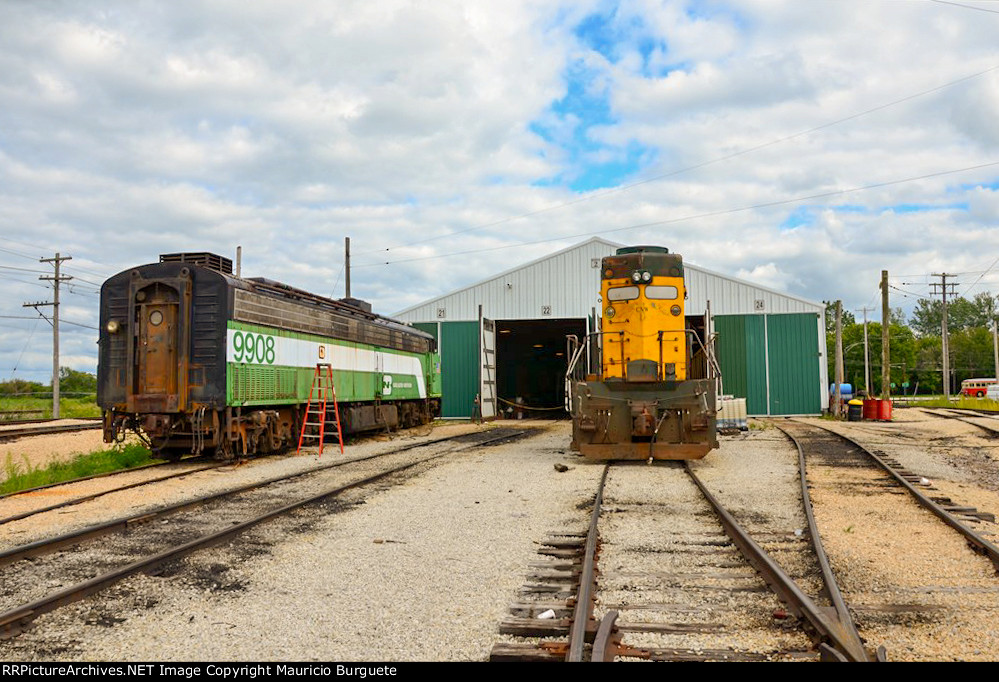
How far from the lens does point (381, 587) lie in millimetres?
5199

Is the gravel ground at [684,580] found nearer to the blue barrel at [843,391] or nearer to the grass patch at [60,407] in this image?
the blue barrel at [843,391]

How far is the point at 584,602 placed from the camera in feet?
14.6

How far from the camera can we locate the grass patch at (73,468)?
36.2 feet

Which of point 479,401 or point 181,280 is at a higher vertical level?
point 181,280

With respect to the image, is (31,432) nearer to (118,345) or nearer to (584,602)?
(118,345)

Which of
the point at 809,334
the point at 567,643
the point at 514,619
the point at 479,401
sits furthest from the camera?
the point at 809,334

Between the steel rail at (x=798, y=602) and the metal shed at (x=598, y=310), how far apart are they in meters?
21.6

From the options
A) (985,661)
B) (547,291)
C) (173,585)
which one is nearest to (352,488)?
(173,585)

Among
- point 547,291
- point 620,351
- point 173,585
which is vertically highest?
point 547,291

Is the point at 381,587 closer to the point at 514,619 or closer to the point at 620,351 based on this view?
the point at 514,619

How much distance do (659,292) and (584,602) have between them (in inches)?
385

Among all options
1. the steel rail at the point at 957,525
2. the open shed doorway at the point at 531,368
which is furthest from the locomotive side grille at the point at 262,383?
the open shed doorway at the point at 531,368

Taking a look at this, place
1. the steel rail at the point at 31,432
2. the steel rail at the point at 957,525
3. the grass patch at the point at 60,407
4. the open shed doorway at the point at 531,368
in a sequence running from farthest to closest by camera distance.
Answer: the open shed doorway at the point at 531,368 → the grass patch at the point at 60,407 → the steel rail at the point at 31,432 → the steel rail at the point at 957,525

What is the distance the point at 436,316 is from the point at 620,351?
18374 millimetres
